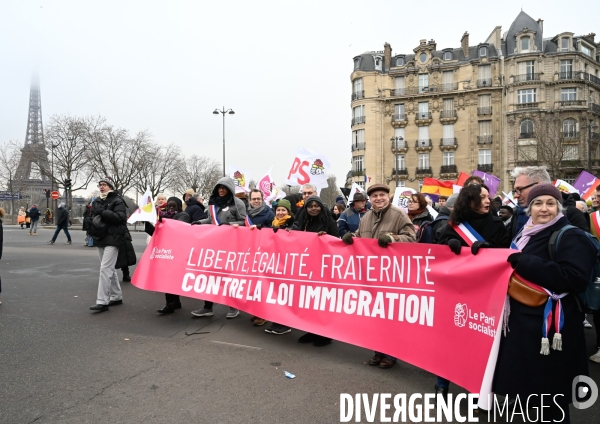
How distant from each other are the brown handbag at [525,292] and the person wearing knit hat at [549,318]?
0.10ft

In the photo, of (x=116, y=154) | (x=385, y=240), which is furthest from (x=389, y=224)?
(x=116, y=154)

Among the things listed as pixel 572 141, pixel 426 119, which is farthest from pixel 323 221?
pixel 426 119

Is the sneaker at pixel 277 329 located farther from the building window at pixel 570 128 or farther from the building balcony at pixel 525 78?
the building balcony at pixel 525 78

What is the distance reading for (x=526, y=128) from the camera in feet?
160

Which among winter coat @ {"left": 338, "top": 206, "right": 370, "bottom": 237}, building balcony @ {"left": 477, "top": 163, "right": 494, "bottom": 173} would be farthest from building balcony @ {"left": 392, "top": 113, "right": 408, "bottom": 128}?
winter coat @ {"left": 338, "top": 206, "right": 370, "bottom": 237}

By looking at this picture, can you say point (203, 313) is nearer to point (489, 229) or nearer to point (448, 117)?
point (489, 229)

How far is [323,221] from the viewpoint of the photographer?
5.46 metres

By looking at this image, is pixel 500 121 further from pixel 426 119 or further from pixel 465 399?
pixel 465 399

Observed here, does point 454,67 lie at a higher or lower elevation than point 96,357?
higher

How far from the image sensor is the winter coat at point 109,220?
6.50m

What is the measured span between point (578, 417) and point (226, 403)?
2.81m

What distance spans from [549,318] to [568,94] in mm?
56855

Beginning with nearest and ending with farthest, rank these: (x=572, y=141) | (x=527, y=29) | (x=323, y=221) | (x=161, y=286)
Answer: (x=323, y=221) < (x=161, y=286) < (x=572, y=141) < (x=527, y=29)

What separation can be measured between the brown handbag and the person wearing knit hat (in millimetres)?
32
